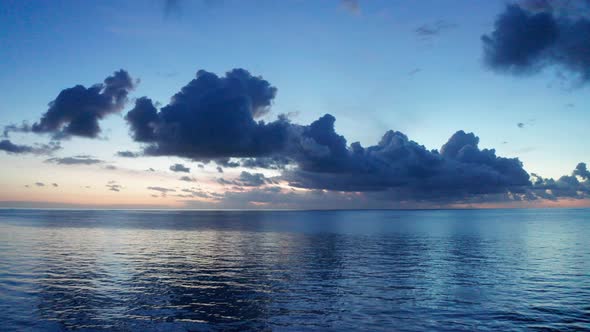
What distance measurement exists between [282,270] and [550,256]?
50709mm

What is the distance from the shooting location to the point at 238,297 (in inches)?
1587

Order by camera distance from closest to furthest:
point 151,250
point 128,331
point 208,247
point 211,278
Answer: point 128,331, point 211,278, point 151,250, point 208,247

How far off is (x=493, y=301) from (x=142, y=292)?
36.3m

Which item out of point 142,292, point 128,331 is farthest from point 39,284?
point 128,331

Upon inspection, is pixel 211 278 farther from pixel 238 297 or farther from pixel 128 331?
pixel 128 331

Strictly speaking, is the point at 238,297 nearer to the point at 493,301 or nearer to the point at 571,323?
the point at 493,301

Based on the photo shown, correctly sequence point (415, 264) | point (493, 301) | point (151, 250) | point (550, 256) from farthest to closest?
point (151, 250)
point (550, 256)
point (415, 264)
point (493, 301)

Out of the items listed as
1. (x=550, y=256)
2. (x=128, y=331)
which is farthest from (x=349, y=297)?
(x=550, y=256)

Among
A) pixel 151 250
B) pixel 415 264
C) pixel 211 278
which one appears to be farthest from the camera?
pixel 151 250

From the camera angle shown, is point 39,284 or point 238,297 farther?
point 39,284

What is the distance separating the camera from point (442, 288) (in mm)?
44781

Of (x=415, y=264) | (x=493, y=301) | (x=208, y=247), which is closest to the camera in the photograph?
(x=493, y=301)

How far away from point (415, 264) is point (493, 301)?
876 inches

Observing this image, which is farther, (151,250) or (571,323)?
(151,250)
